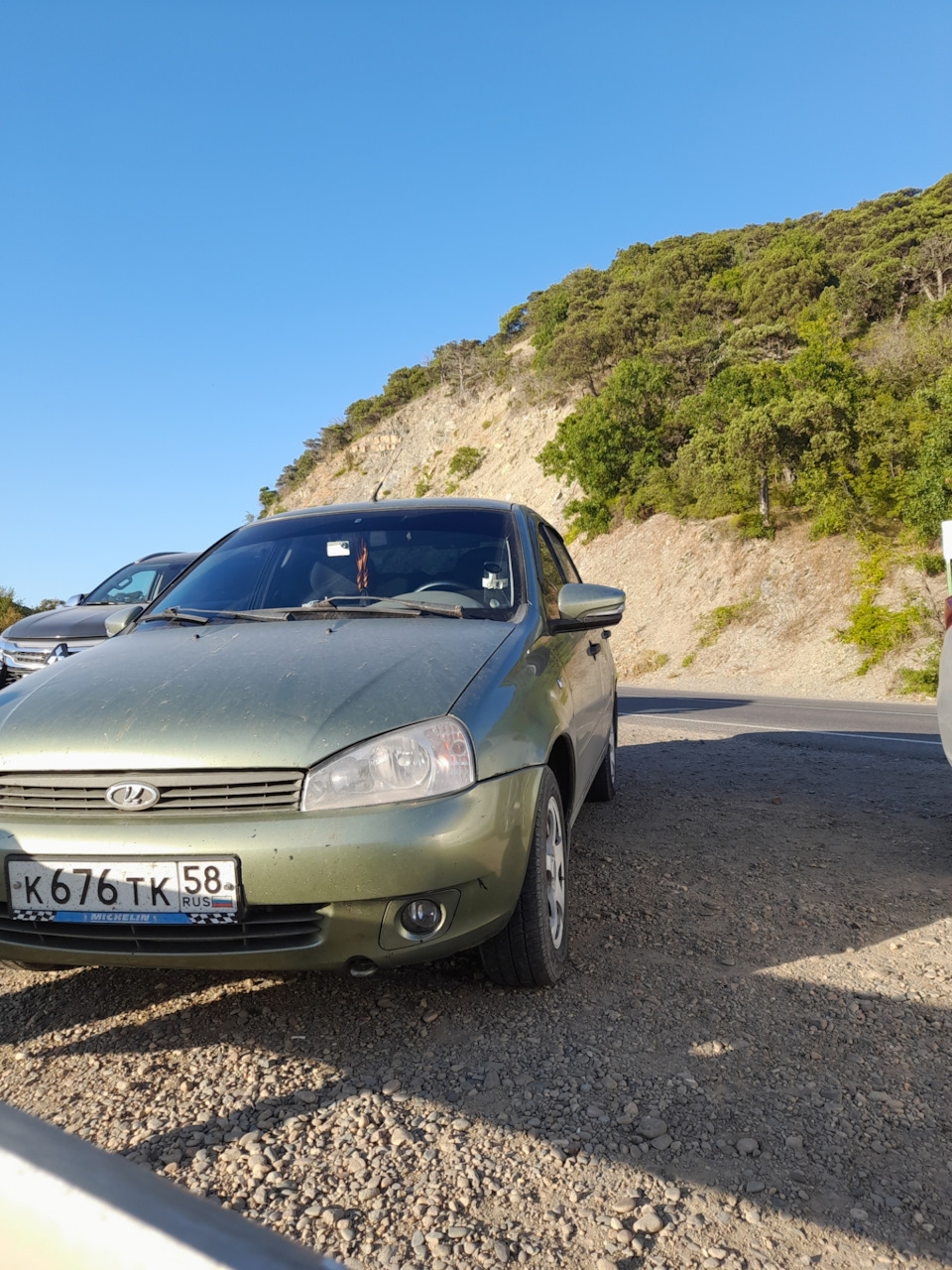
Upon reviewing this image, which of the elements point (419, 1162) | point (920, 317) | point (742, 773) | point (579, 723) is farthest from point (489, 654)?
point (920, 317)

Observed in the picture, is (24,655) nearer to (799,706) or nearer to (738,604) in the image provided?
(799,706)

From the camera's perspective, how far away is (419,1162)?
204 cm

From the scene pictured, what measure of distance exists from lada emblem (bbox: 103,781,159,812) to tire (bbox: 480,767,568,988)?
1.06 m

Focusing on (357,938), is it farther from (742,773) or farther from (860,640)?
(860,640)

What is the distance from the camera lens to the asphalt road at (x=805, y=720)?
8602 millimetres

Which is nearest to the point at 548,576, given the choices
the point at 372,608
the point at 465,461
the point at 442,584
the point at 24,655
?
the point at 442,584

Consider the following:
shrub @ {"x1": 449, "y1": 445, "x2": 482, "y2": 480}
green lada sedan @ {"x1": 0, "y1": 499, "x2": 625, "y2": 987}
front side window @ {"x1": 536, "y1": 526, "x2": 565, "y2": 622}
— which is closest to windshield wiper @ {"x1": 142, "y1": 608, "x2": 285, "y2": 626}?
green lada sedan @ {"x1": 0, "y1": 499, "x2": 625, "y2": 987}

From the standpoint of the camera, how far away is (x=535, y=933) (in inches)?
110

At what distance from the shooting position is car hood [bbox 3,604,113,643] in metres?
8.16

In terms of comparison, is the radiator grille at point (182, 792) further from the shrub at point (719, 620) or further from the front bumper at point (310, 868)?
the shrub at point (719, 620)

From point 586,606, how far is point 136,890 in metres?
2.11

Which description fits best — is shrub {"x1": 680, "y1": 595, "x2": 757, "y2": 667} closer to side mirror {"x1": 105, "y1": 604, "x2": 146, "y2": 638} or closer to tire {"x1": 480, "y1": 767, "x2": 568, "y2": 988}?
side mirror {"x1": 105, "y1": 604, "x2": 146, "y2": 638}

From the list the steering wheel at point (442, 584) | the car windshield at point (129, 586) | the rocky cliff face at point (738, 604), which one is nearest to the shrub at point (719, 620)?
the rocky cliff face at point (738, 604)

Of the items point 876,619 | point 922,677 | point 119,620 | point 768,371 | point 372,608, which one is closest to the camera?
point 372,608
